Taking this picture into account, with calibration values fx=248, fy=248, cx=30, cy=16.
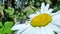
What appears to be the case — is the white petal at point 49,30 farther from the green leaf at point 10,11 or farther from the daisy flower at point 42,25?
the green leaf at point 10,11

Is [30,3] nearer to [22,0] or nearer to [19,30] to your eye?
[22,0]

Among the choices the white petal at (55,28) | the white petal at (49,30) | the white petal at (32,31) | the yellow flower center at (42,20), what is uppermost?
the yellow flower center at (42,20)

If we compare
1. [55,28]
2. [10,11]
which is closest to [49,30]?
[55,28]

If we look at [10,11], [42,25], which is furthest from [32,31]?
[10,11]

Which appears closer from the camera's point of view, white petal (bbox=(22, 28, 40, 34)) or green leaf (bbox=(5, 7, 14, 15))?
white petal (bbox=(22, 28, 40, 34))

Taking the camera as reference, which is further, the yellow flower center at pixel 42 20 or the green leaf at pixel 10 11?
the green leaf at pixel 10 11

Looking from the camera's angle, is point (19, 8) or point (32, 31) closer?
point (32, 31)

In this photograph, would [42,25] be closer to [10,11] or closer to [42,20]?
[42,20]

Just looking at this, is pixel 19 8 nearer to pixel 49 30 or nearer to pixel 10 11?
pixel 10 11

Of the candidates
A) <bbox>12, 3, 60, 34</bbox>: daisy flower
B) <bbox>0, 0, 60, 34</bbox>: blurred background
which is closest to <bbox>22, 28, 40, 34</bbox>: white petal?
<bbox>12, 3, 60, 34</bbox>: daisy flower

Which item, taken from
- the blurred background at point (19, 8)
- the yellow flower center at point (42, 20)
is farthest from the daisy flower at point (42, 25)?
the blurred background at point (19, 8)

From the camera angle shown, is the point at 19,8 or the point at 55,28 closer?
the point at 55,28

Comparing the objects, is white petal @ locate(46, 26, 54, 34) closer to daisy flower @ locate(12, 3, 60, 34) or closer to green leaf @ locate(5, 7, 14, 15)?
daisy flower @ locate(12, 3, 60, 34)
